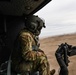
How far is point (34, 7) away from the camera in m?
6.00

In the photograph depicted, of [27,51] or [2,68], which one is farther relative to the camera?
[2,68]

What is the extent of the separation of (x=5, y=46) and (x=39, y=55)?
5.48ft

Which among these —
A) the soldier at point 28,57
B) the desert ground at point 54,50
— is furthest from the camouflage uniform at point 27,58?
the desert ground at point 54,50

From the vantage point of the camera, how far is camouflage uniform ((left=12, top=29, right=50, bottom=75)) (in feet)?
16.0

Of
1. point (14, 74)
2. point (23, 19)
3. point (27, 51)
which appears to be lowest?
point (14, 74)

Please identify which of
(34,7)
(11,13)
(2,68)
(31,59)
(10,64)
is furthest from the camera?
A: (11,13)

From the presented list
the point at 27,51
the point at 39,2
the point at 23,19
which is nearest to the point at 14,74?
the point at 27,51

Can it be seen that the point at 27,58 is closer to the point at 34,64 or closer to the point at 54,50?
the point at 34,64

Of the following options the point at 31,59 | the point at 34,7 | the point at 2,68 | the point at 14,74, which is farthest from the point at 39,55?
the point at 34,7

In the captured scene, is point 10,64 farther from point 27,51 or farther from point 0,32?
point 0,32

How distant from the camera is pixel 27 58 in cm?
484

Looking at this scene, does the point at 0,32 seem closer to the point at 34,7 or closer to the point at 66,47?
the point at 34,7

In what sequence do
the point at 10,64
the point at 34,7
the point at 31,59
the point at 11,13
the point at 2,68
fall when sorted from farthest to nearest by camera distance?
the point at 11,13 → the point at 34,7 → the point at 2,68 → the point at 10,64 → the point at 31,59

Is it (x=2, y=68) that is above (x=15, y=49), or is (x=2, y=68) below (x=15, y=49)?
below
